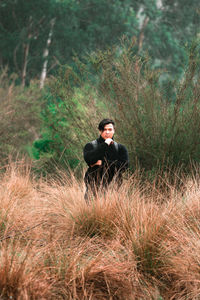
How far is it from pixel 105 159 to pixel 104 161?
86 mm

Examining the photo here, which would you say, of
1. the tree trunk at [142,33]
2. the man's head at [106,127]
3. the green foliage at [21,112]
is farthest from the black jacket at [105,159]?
the tree trunk at [142,33]

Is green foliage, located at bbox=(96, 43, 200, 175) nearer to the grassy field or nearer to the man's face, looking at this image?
the grassy field

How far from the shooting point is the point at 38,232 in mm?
4660

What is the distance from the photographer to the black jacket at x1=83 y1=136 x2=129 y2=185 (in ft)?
16.0

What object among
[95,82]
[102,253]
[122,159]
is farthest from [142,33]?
[102,253]

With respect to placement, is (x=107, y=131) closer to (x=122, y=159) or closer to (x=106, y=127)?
(x=106, y=127)

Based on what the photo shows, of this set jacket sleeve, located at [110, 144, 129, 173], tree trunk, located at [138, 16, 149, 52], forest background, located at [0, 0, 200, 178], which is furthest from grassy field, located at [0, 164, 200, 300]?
tree trunk, located at [138, 16, 149, 52]

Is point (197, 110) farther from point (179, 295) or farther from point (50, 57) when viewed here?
point (50, 57)

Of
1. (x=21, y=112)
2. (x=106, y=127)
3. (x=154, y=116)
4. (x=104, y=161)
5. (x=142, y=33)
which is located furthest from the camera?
(x=142, y=33)

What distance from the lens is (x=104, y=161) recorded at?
5031mm

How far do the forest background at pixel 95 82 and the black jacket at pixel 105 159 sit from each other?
4.40ft

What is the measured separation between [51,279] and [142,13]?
25291 millimetres

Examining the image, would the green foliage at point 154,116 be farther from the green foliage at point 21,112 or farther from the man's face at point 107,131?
the green foliage at point 21,112

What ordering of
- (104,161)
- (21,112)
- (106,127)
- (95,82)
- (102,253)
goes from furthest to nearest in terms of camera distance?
(21,112)
(95,82)
(104,161)
(106,127)
(102,253)
